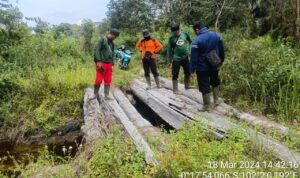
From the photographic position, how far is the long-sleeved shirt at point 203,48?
7.08m

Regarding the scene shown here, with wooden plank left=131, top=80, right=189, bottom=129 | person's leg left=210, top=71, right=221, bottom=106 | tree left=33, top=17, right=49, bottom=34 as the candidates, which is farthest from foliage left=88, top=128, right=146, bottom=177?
tree left=33, top=17, right=49, bottom=34

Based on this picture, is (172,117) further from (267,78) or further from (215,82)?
(267,78)

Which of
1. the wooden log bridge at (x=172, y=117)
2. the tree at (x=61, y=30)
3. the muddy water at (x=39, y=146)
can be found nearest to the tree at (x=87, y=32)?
the tree at (x=61, y=30)

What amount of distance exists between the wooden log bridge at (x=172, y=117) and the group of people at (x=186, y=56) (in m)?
Answer: 0.38

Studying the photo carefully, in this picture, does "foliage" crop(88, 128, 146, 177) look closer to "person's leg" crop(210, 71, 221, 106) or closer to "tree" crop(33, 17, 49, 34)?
"person's leg" crop(210, 71, 221, 106)

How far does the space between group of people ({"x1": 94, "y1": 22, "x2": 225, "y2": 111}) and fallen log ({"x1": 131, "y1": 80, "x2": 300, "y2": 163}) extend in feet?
1.35

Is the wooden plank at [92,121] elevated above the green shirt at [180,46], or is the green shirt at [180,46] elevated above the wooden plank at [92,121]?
the green shirt at [180,46]

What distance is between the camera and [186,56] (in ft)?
30.1

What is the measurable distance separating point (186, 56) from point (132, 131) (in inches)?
139

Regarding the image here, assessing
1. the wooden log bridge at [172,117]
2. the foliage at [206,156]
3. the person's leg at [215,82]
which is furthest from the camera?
the person's leg at [215,82]

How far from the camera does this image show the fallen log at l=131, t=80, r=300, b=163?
15.7 ft

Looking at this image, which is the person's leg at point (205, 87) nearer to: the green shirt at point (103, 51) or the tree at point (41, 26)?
the green shirt at point (103, 51)

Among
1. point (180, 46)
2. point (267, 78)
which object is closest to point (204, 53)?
point (267, 78)

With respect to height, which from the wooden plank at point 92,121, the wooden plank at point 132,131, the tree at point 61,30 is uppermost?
the tree at point 61,30
